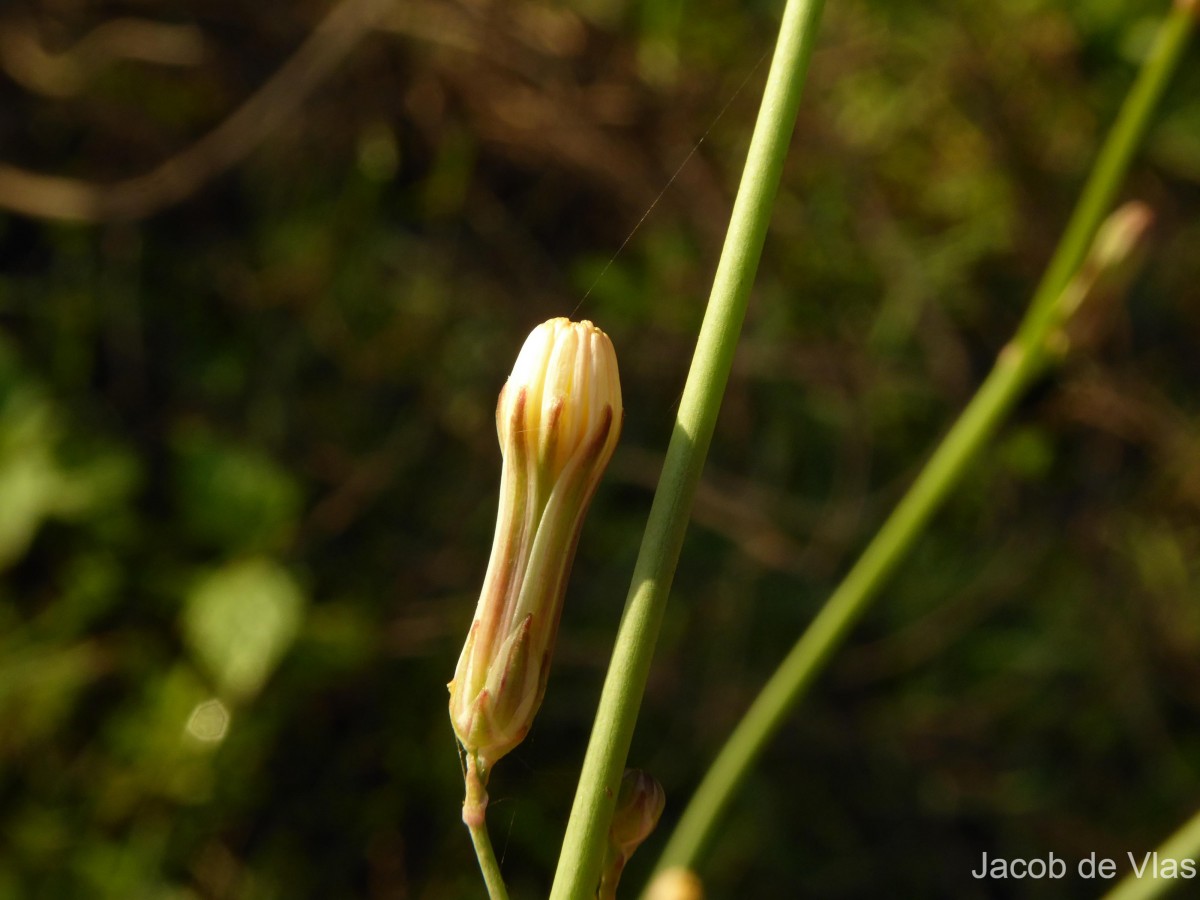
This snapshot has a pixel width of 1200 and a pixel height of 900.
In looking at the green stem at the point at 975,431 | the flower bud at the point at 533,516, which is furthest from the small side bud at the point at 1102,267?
the flower bud at the point at 533,516

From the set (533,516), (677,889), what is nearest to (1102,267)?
(533,516)

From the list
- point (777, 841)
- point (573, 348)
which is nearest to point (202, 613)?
point (777, 841)

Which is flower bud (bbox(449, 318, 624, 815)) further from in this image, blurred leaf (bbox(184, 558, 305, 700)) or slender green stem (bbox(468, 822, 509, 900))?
blurred leaf (bbox(184, 558, 305, 700))

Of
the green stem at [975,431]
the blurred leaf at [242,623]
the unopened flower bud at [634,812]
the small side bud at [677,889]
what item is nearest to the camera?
the small side bud at [677,889]

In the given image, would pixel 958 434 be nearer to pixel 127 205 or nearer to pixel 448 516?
pixel 448 516

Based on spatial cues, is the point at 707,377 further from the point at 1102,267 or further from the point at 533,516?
the point at 1102,267

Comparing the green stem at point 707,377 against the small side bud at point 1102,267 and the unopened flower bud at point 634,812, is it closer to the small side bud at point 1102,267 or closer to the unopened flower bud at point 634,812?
the unopened flower bud at point 634,812
